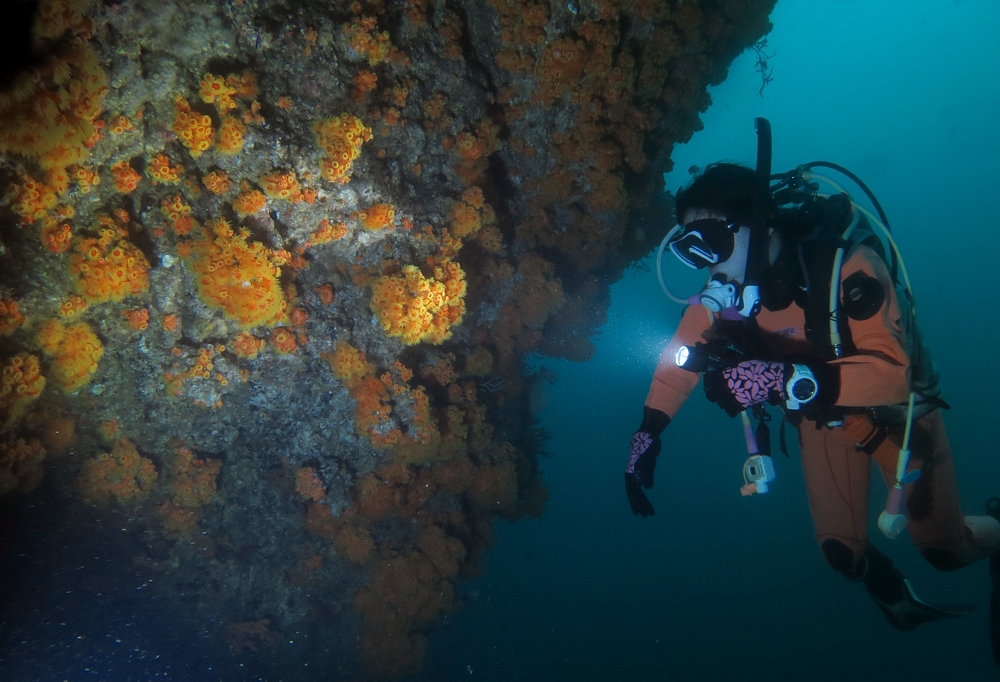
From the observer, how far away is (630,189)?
22.7 feet

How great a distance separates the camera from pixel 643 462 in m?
4.98

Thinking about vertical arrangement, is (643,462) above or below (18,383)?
above

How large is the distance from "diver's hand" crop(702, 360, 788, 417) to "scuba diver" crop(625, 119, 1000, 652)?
0.04 ft

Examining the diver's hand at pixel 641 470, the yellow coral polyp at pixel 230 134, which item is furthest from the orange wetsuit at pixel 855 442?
the yellow coral polyp at pixel 230 134

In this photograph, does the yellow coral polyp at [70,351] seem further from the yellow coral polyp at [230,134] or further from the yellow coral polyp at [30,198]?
the yellow coral polyp at [230,134]

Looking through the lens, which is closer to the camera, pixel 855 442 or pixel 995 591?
pixel 855 442

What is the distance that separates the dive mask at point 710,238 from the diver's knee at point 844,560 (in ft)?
12.7

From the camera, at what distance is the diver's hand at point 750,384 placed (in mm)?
3652

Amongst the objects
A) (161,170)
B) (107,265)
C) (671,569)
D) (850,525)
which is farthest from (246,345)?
(671,569)

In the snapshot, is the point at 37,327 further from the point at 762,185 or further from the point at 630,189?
the point at 630,189

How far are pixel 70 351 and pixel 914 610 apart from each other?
366 inches

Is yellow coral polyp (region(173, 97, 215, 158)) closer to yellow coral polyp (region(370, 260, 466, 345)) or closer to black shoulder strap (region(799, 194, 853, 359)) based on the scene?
yellow coral polyp (region(370, 260, 466, 345))

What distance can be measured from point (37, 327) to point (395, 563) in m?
5.78

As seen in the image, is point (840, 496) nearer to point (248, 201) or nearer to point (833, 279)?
point (833, 279)
